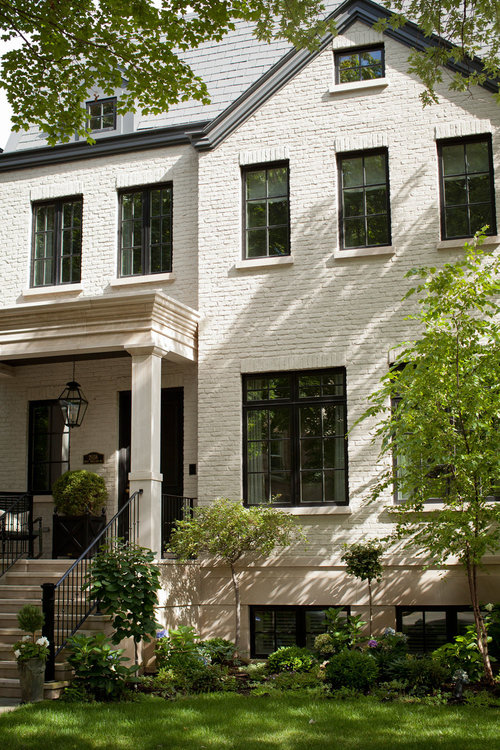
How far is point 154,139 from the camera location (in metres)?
13.5

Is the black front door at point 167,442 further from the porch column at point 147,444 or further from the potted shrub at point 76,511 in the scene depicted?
the porch column at point 147,444

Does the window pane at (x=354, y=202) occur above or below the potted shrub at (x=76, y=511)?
above

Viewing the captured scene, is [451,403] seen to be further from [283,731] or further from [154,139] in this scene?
[154,139]

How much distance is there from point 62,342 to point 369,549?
16.3 ft

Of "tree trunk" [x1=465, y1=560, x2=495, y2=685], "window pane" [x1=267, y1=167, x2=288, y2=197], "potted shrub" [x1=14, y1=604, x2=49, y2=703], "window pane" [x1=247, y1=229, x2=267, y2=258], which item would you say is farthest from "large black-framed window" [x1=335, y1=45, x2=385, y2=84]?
"potted shrub" [x1=14, y1=604, x2=49, y2=703]

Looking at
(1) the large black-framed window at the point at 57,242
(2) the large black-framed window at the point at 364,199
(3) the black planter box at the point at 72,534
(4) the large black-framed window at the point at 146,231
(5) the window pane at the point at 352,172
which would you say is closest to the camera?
(3) the black planter box at the point at 72,534

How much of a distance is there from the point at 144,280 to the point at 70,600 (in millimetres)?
5150

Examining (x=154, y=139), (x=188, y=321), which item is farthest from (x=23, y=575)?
(x=154, y=139)

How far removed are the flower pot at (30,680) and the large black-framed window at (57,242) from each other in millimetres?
6892

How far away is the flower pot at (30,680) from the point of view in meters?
8.40

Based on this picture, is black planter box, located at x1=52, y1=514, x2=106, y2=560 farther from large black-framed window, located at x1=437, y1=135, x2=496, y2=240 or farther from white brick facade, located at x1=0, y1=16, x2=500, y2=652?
large black-framed window, located at x1=437, y1=135, x2=496, y2=240

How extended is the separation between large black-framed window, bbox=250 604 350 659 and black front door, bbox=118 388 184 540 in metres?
2.26

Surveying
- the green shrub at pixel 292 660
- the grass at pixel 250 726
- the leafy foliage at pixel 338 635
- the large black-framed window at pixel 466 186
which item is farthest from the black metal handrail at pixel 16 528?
the large black-framed window at pixel 466 186

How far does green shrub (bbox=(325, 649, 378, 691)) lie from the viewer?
8727mm
